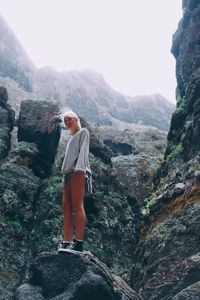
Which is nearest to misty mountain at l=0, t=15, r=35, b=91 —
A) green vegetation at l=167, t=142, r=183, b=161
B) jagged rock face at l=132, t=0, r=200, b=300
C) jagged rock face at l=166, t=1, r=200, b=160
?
jagged rock face at l=166, t=1, r=200, b=160

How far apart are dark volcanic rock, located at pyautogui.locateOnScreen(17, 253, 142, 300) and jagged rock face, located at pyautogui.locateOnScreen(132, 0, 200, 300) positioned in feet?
4.42

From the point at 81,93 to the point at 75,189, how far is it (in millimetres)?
95768

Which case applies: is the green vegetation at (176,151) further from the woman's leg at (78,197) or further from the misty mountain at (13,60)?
the misty mountain at (13,60)

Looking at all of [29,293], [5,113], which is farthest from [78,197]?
[5,113]

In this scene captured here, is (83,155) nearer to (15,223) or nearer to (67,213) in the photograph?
(67,213)

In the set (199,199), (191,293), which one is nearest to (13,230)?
(199,199)

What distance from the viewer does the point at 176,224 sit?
12578mm

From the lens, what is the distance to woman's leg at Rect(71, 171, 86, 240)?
9.81 metres

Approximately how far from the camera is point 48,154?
65.3 ft

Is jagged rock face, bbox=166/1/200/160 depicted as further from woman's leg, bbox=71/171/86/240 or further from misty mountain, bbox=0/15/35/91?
misty mountain, bbox=0/15/35/91

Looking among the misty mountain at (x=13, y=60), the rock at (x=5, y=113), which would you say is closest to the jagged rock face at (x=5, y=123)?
the rock at (x=5, y=113)

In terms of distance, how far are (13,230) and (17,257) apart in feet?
3.99

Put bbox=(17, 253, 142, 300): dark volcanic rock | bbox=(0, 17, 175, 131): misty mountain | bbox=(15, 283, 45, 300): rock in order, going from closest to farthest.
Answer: bbox=(17, 253, 142, 300): dark volcanic rock → bbox=(15, 283, 45, 300): rock → bbox=(0, 17, 175, 131): misty mountain

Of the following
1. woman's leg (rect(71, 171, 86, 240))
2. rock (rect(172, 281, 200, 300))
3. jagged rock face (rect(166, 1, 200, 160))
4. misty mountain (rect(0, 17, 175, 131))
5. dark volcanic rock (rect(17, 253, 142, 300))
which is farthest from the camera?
misty mountain (rect(0, 17, 175, 131))
